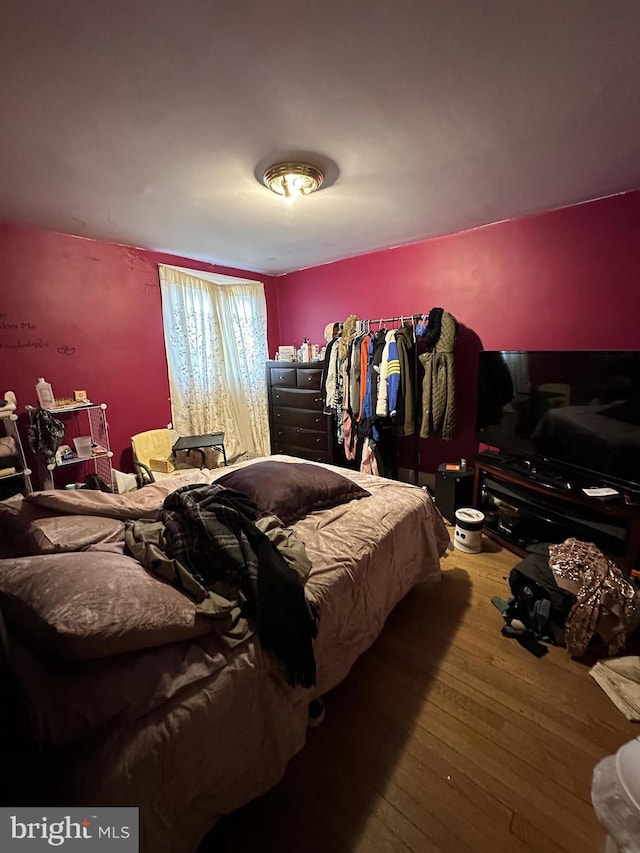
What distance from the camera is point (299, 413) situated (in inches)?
150

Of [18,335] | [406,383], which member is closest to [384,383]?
[406,383]

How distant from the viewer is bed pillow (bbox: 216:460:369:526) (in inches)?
65.6

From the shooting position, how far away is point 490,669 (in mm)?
1591

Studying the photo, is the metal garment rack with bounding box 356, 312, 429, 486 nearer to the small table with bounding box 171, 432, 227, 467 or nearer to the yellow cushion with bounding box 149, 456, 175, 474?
the small table with bounding box 171, 432, 227, 467

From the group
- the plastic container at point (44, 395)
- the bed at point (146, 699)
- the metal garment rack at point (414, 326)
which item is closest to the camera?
the bed at point (146, 699)

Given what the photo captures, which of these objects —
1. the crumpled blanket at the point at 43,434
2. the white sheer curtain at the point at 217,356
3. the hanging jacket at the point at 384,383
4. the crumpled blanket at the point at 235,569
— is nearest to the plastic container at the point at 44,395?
the crumpled blanket at the point at 43,434

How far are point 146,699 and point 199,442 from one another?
2.63 m

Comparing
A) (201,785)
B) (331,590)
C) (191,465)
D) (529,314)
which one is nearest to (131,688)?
(201,785)

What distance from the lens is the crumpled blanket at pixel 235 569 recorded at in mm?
1056

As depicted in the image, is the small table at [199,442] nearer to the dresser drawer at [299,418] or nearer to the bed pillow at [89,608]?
the dresser drawer at [299,418]

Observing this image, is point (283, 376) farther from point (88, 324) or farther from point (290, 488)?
point (290, 488)

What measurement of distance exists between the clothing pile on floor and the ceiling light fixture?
90.5 inches

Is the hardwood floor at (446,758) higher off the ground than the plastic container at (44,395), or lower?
lower

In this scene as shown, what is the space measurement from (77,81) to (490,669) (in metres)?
2.79
